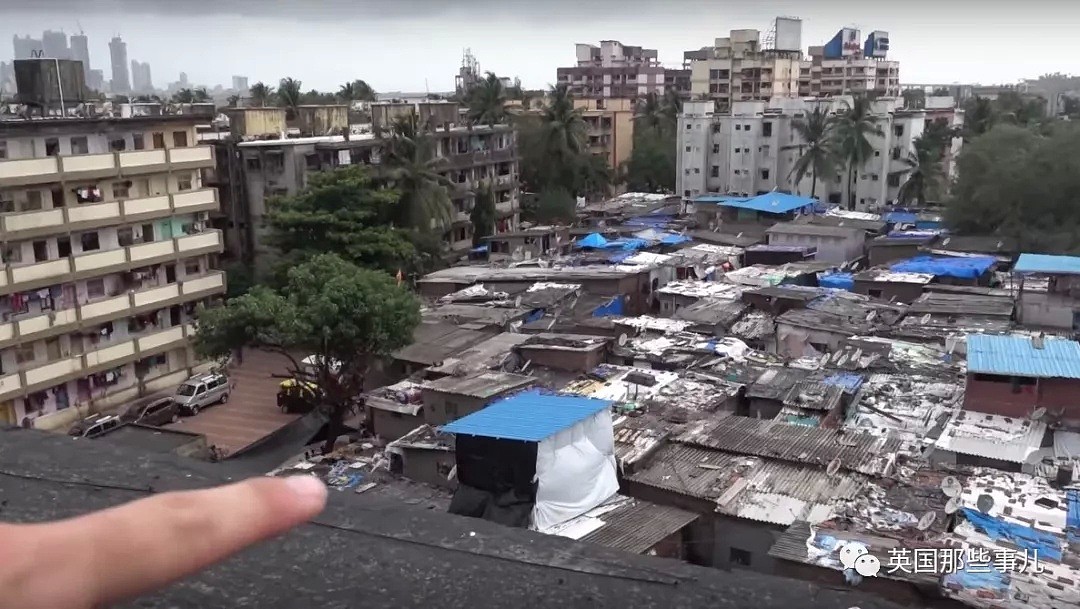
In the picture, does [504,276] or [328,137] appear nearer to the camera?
[504,276]

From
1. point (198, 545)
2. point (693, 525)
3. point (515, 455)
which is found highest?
point (198, 545)

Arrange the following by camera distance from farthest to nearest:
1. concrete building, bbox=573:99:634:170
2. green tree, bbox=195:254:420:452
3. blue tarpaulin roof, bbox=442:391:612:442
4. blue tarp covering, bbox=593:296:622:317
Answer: concrete building, bbox=573:99:634:170, blue tarp covering, bbox=593:296:622:317, green tree, bbox=195:254:420:452, blue tarpaulin roof, bbox=442:391:612:442

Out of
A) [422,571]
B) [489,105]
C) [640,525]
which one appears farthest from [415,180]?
[422,571]

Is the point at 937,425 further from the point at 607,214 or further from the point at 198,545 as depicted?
the point at 607,214

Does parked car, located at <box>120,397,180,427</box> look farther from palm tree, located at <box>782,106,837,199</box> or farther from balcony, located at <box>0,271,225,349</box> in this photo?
palm tree, located at <box>782,106,837,199</box>

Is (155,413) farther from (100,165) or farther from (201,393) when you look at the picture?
(100,165)

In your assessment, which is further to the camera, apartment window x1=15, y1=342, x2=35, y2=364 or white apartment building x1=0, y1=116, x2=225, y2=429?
apartment window x1=15, y1=342, x2=35, y2=364

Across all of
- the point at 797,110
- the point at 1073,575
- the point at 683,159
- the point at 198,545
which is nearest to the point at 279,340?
the point at 1073,575

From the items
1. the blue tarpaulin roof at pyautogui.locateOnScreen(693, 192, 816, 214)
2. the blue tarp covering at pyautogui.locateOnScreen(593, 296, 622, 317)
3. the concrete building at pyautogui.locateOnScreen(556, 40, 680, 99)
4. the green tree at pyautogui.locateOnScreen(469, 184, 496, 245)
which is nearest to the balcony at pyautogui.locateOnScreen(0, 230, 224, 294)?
the blue tarp covering at pyautogui.locateOnScreen(593, 296, 622, 317)
